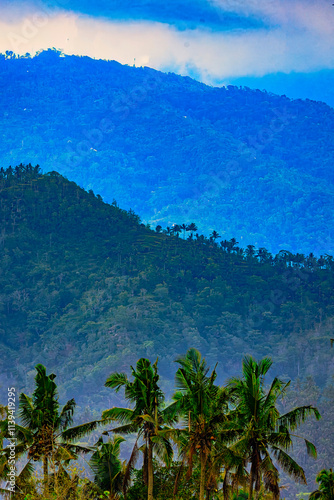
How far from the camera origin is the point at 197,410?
30.7 metres

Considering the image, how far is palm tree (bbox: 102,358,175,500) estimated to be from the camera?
3083 cm

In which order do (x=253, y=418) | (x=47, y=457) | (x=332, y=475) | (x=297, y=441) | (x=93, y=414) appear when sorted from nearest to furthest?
(x=253, y=418)
(x=47, y=457)
(x=332, y=475)
(x=297, y=441)
(x=93, y=414)

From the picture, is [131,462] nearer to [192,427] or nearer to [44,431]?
[192,427]

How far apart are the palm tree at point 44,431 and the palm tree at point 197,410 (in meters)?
3.62

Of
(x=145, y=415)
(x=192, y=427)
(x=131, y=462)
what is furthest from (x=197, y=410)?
(x=131, y=462)

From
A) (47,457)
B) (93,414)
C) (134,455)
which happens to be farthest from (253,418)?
(93,414)

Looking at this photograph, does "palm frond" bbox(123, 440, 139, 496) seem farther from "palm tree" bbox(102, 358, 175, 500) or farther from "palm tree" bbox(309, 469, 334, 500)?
"palm tree" bbox(309, 469, 334, 500)

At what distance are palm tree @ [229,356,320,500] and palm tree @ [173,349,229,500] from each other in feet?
3.18

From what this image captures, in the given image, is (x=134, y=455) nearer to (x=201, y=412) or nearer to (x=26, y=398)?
(x=201, y=412)

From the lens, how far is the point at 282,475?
572 ft

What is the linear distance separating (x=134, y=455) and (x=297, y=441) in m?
147

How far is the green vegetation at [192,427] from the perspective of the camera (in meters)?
29.6

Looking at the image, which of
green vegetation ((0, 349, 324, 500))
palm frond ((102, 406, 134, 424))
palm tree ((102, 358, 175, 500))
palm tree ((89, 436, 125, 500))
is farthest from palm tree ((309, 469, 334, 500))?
palm frond ((102, 406, 134, 424))

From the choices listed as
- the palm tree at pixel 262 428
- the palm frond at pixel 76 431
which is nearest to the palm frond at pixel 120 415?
the palm frond at pixel 76 431
